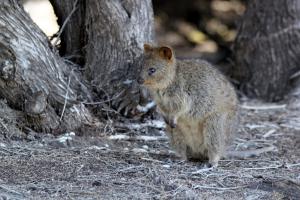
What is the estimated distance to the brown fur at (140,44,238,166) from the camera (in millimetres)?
7086

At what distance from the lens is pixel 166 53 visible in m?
7.09

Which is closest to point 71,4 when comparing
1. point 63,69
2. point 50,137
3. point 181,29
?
point 63,69

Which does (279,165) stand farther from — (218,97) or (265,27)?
(265,27)

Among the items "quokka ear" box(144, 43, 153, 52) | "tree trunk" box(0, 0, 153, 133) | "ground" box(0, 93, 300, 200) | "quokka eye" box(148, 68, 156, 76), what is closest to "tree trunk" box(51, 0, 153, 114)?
"tree trunk" box(0, 0, 153, 133)

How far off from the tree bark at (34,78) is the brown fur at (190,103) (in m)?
1.09

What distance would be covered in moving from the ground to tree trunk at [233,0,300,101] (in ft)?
5.43

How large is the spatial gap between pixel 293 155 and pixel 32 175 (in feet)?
10.1

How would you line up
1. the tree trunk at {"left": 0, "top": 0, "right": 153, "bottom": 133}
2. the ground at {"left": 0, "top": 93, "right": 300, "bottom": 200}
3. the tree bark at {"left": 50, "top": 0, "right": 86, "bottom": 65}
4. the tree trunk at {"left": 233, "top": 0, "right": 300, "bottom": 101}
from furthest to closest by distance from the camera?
the tree trunk at {"left": 233, "top": 0, "right": 300, "bottom": 101}
the tree bark at {"left": 50, "top": 0, "right": 86, "bottom": 65}
the tree trunk at {"left": 0, "top": 0, "right": 153, "bottom": 133}
the ground at {"left": 0, "top": 93, "right": 300, "bottom": 200}

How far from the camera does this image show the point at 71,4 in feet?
26.8

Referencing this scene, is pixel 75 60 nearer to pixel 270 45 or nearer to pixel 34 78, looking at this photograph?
pixel 34 78

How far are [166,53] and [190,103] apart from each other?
23.1 inches

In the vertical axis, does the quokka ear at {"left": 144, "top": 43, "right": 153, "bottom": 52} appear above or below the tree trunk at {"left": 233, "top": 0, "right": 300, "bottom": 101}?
above

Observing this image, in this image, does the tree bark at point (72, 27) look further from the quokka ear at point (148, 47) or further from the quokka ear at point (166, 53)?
the quokka ear at point (166, 53)

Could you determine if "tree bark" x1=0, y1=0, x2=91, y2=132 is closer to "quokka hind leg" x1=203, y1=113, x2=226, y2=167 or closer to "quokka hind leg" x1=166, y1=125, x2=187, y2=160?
"quokka hind leg" x1=166, y1=125, x2=187, y2=160
